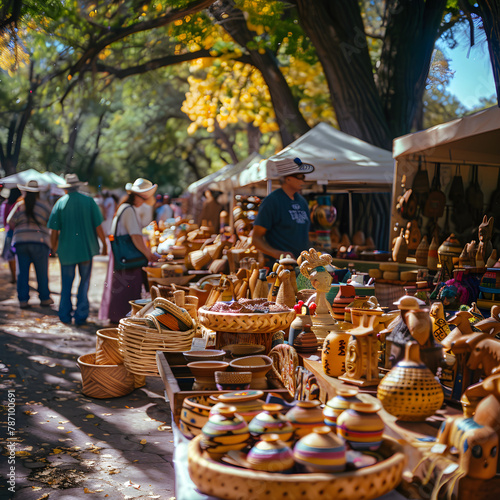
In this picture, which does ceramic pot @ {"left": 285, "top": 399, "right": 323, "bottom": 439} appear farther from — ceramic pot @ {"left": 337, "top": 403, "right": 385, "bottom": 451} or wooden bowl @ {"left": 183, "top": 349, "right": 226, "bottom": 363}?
wooden bowl @ {"left": 183, "top": 349, "right": 226, "bottom": 363}

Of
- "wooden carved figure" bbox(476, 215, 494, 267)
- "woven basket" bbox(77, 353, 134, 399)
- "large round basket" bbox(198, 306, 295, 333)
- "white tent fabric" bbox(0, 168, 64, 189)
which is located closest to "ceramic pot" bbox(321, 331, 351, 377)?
"large round basket" bbox(198, 306, 295, 333)

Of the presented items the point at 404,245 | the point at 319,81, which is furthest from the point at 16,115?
the point at 319,81

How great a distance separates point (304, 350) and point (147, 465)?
1250mm

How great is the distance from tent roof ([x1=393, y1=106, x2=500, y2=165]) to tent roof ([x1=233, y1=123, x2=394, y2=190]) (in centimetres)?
102

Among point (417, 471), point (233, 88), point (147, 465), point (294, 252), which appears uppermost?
point (233, 88)

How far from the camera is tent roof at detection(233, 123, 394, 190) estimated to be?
6477mm

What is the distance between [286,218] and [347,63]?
185 inches

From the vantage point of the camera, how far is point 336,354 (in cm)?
197

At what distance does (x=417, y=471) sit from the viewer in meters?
1.39

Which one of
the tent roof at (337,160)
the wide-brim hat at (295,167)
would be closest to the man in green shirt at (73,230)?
the tent roof at (337,160)

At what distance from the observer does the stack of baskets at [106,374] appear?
417 cm

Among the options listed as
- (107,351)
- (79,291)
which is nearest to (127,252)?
(79,291)

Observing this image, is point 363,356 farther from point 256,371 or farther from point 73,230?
point 73,230

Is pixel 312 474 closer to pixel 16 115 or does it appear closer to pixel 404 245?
pixel 404 245
